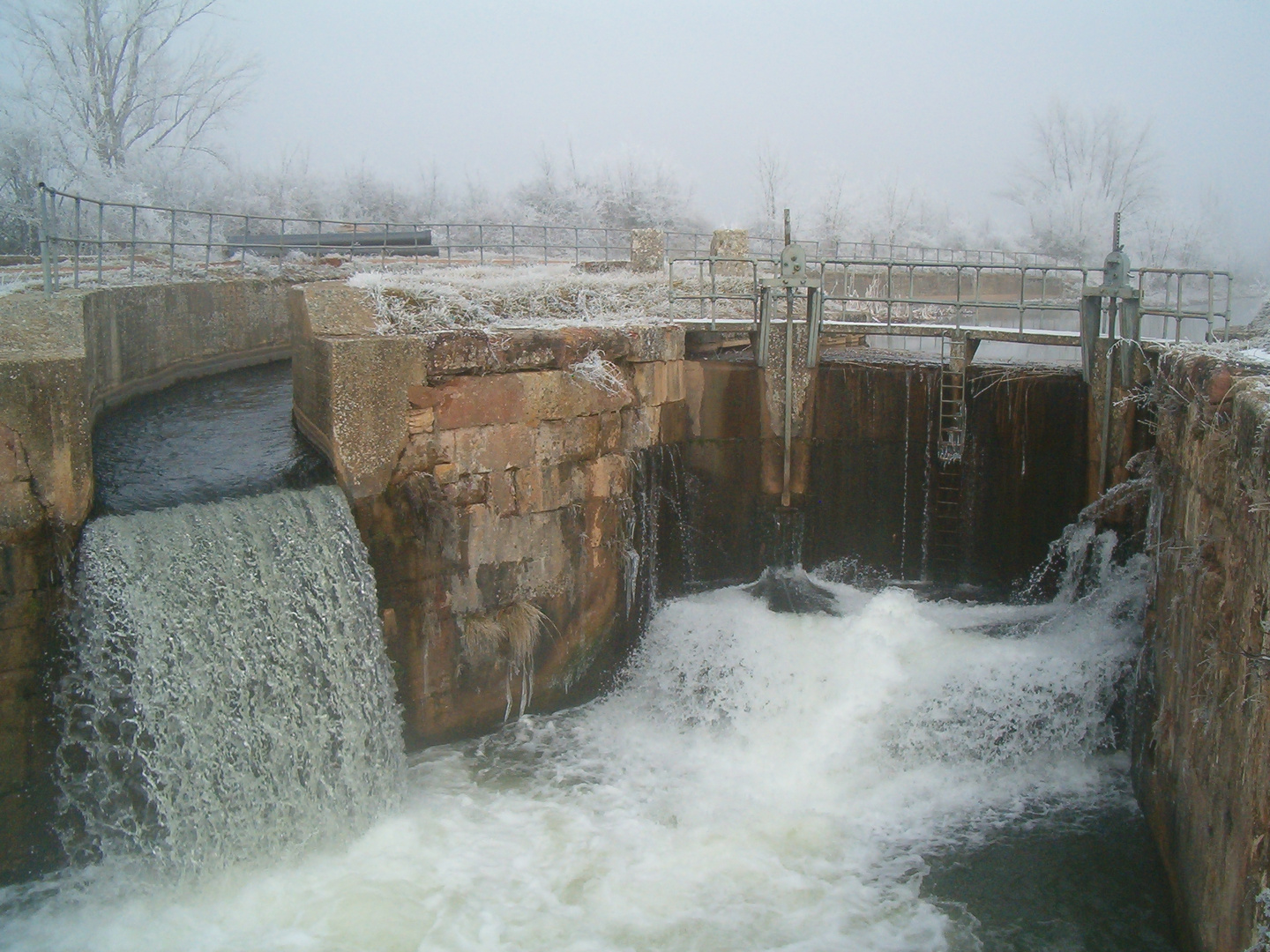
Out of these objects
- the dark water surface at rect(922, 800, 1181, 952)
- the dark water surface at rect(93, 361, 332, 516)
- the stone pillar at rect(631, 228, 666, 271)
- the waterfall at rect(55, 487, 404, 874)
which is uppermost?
the stone pillar at rect(631, 228, 666, 271)

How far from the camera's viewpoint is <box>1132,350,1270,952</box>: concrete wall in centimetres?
514

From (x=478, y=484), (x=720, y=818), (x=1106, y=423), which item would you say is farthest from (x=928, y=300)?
(x=720, y=818)

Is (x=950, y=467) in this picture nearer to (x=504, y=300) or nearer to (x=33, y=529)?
(x=504, y=300)

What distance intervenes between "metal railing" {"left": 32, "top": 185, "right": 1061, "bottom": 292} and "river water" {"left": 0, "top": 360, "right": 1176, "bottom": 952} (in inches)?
193

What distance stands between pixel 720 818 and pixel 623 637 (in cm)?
269

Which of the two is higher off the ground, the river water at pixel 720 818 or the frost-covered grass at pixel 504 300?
the frost-covered grass at pixel 504 300

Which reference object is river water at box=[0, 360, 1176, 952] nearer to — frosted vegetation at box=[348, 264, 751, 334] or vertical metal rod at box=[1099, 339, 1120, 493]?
vertical metal rod at box=[1099, 339, 1120, 493]

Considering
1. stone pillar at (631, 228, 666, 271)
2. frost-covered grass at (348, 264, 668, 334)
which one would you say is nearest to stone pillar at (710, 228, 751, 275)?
stone pillar at (631, 228, 666, 271)

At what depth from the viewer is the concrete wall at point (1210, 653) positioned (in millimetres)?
5137

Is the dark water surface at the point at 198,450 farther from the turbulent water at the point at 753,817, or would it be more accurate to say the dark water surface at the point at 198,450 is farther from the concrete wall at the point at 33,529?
the turbulent water at the point at 753,817

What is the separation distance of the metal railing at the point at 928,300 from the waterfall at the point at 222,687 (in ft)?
17.1

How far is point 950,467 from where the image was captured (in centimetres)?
1082

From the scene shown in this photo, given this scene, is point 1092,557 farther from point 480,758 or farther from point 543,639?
point 480,758

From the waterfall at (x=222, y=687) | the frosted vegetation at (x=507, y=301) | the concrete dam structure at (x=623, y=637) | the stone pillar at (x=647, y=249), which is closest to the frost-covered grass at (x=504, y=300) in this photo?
the frosted vegetation at (x=507, y=301)
